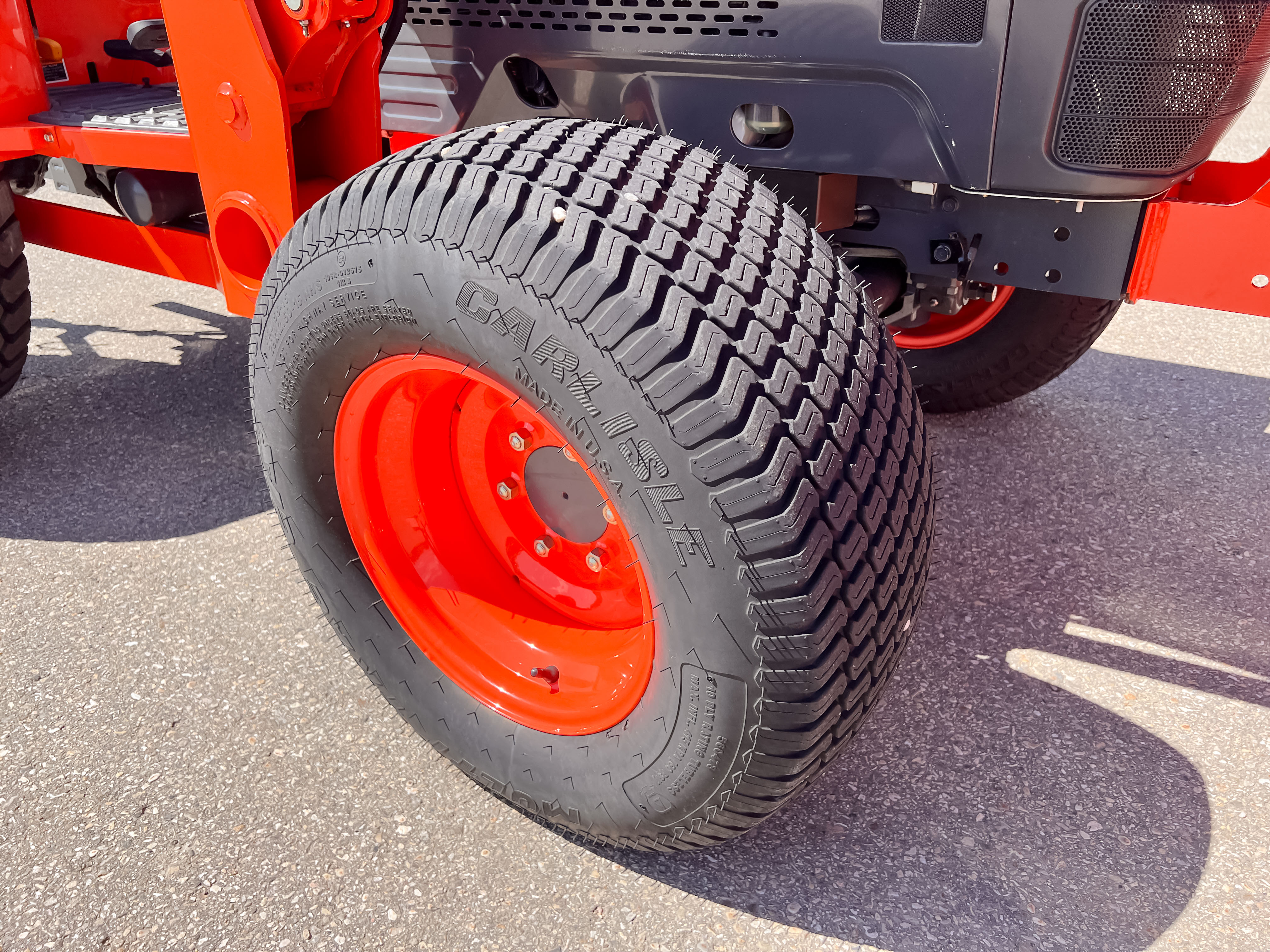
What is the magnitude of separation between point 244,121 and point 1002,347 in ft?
6.73

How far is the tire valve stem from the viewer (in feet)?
A: 5.47

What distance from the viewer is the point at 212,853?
164 centimetres

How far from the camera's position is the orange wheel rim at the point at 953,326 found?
2.73 metres

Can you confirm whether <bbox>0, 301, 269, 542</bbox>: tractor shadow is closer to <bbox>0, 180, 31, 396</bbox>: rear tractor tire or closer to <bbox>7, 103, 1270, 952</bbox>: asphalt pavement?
<bbox>7, 103, 1270, 952</bbox>: asphalt pavement

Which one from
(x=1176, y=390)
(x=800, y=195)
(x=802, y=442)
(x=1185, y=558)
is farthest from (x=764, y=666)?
(x=1176, y=390)

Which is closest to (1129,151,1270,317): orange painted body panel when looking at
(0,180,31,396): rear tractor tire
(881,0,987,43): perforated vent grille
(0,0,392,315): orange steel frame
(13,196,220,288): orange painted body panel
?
(881,0,987,43): perforated vent grille

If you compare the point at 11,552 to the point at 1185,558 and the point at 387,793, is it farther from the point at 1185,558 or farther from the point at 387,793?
the point at 1185,558

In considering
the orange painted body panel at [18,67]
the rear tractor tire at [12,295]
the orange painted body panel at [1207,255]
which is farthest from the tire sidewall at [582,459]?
the rear tractor tire at [12,295]

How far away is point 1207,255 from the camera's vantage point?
156cm

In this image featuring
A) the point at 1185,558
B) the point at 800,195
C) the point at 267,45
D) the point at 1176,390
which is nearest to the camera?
the point at 267,45

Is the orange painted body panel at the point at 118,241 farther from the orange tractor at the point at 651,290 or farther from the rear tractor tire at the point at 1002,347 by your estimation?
the rear tractor tire at the point at 1002,347

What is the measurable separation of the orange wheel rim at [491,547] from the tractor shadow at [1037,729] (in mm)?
346

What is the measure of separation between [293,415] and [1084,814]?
1.53 meters

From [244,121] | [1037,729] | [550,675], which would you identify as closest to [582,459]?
[550,675]
